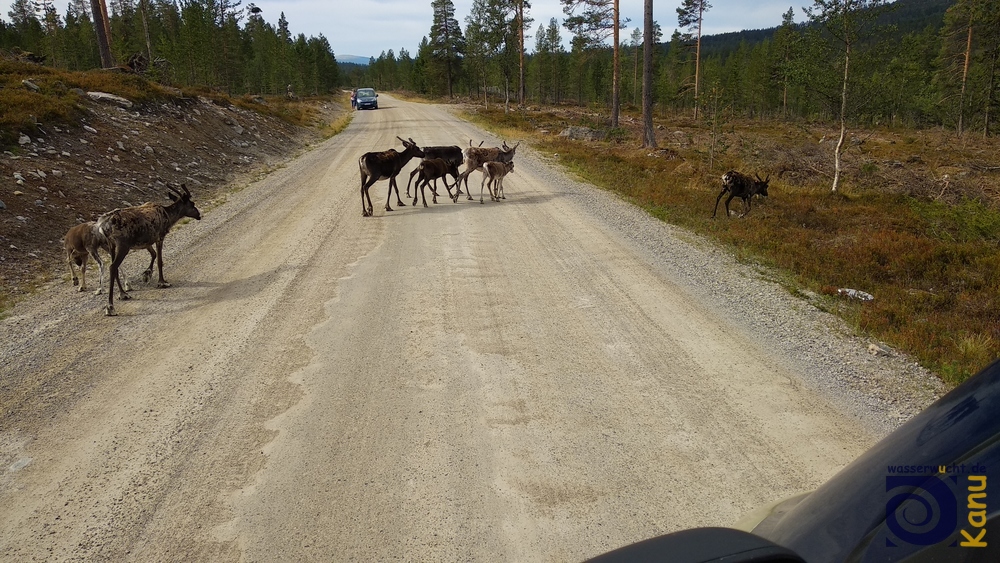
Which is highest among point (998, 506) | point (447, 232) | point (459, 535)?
point (998, 506)

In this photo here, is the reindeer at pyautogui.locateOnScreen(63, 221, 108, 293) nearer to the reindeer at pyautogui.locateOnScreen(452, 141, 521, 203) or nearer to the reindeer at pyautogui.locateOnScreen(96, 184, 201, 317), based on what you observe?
the reindeer at pyautogui.locateOnScreen(96, 184, 201, 317)

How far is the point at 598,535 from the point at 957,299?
6977mm

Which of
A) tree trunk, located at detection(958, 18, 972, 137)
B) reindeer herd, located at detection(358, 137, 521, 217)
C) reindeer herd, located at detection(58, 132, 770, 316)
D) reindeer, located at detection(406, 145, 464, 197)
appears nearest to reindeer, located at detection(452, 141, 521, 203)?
reindeer herd, located at detection(358, 137, 521, 217)

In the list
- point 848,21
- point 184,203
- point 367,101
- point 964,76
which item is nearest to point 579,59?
point 367,101

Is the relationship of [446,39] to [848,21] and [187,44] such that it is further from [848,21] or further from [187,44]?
[848,21]

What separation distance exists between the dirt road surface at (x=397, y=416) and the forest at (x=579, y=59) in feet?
36.6

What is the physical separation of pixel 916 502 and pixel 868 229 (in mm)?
12138

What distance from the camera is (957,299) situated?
7.54m

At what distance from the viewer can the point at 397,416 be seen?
15.6ft

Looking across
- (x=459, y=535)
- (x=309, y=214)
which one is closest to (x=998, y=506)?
(x=459, y=535)

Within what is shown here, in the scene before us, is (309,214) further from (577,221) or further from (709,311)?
(709,311)

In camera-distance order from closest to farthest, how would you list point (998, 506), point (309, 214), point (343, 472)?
point (998, 506), point (343, 472), point (309, 214)

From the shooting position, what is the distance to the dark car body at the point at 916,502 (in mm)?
1279

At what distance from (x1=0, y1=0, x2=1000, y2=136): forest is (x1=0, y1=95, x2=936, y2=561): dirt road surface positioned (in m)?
11.2
